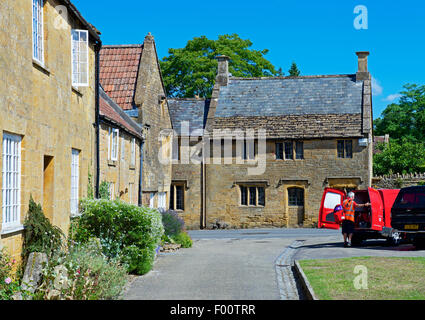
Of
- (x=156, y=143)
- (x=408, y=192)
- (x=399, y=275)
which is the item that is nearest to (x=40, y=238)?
(x=399, y=275)

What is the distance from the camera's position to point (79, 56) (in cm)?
1670

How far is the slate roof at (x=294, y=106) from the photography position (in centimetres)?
3838

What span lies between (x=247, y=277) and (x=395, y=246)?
28.6 feet

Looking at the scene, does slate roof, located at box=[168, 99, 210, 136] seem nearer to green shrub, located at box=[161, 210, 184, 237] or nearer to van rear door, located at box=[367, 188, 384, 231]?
green shrub, located at box=[161, 210, 184, 237]

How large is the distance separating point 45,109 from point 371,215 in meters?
12.3

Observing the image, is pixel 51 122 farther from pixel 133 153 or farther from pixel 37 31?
pixel 133 153

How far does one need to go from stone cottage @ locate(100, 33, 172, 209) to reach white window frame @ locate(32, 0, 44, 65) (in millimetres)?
14741

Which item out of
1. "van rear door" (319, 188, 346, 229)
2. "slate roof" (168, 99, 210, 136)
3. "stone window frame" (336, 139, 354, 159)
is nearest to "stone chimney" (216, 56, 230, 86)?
"slate roof" (168, 99, 210, 136)

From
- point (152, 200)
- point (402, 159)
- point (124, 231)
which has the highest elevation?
point (402, 159)

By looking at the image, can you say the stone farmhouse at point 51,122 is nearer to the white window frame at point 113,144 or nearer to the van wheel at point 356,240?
the white window frame at point 113,144

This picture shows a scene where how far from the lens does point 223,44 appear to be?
5453 cm

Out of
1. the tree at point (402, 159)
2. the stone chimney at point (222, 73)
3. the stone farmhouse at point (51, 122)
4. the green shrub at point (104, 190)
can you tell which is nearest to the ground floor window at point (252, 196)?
the stone chimney at point (222, 73)

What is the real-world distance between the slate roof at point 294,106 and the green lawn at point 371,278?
22294 millimetres

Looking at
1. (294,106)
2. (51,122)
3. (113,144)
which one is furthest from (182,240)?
(294,106)
